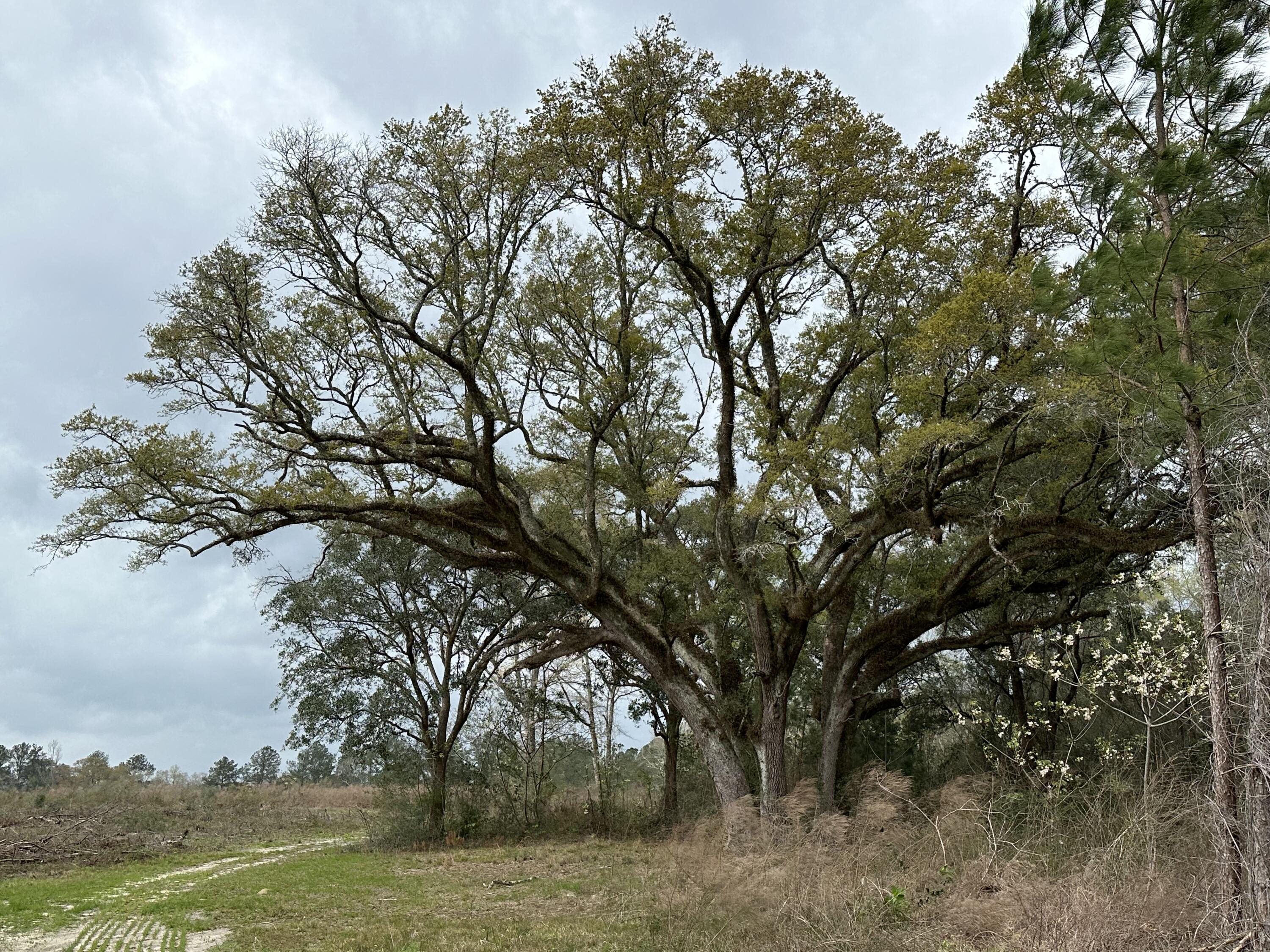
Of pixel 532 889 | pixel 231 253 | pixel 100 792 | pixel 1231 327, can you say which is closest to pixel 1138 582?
pixel 1231 327

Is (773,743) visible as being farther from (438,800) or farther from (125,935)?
(438,800)

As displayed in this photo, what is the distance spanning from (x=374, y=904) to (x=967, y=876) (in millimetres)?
7891

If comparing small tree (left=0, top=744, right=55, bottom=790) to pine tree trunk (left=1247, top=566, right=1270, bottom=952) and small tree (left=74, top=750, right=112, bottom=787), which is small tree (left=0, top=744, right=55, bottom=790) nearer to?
small tree (left=74, top=750, right=112, bottom=787)

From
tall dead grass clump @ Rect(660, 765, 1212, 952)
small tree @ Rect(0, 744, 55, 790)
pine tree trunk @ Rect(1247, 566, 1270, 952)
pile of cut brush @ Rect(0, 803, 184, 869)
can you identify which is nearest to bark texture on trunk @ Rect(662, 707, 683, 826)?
pile of cut brush @ Rect(0, 803, 184, 869)

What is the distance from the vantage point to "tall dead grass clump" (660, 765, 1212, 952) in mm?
5293

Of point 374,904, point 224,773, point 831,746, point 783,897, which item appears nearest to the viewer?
point 783,897

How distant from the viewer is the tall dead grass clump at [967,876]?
5.29 meters

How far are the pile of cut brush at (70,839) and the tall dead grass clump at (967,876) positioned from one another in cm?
1459

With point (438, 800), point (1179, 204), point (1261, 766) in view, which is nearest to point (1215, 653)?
point (1261, 766)

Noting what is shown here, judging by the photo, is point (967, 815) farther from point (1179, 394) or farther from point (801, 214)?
point (801, 214)

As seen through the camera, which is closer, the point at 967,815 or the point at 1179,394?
the point at 1179,394

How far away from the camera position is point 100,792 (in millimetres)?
27312

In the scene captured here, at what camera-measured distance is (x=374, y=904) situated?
10.7m

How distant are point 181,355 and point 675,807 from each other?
16782 mm
